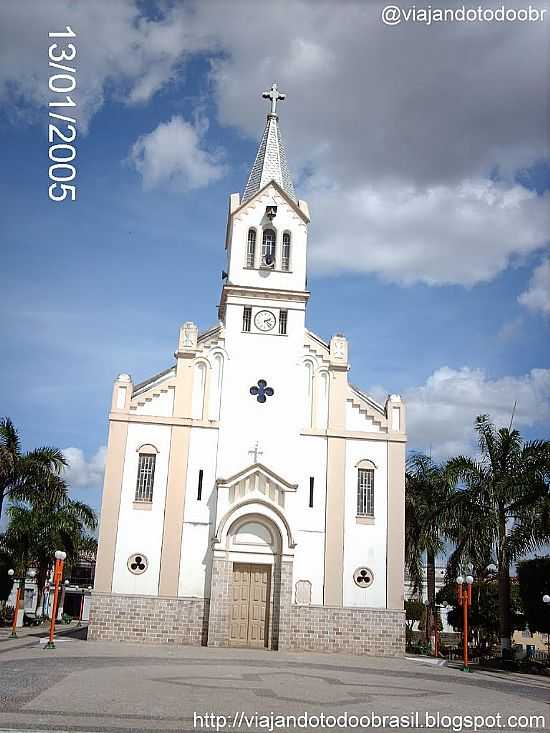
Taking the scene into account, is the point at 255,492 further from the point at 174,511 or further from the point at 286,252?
the point at 286,252

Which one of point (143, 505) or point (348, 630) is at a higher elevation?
point (143, 505)

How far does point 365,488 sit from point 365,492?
162 millimetres

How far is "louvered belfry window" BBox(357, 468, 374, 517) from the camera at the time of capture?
2916cm

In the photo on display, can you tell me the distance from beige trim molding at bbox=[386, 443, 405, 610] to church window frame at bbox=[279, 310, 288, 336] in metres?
6.55

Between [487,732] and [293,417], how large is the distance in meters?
18.7

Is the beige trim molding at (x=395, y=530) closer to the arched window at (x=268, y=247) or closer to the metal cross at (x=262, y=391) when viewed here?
the metal cross at (x=262, y=391)

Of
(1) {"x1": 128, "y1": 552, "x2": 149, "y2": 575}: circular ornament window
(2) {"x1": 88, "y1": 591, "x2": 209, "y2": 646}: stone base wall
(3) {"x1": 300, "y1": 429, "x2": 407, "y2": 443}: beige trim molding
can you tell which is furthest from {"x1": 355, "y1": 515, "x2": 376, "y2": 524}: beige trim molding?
(1) {"x1": 128, "y1": 552, "x2": 149, "y2": 575}: circular ornament window

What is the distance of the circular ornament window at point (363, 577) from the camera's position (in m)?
28.3

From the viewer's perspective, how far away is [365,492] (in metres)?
29.4

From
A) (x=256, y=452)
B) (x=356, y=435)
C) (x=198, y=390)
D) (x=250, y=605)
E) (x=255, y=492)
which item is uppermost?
(x=198, y=390)

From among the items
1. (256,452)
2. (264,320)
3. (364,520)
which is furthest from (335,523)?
(264,320)

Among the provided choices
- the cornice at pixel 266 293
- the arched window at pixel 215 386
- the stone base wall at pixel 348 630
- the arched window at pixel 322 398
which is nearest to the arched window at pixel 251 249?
the cornice at pixel 266 293

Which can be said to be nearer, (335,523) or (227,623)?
(227,623)

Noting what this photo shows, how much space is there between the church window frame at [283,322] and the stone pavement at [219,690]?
43.3 feet
